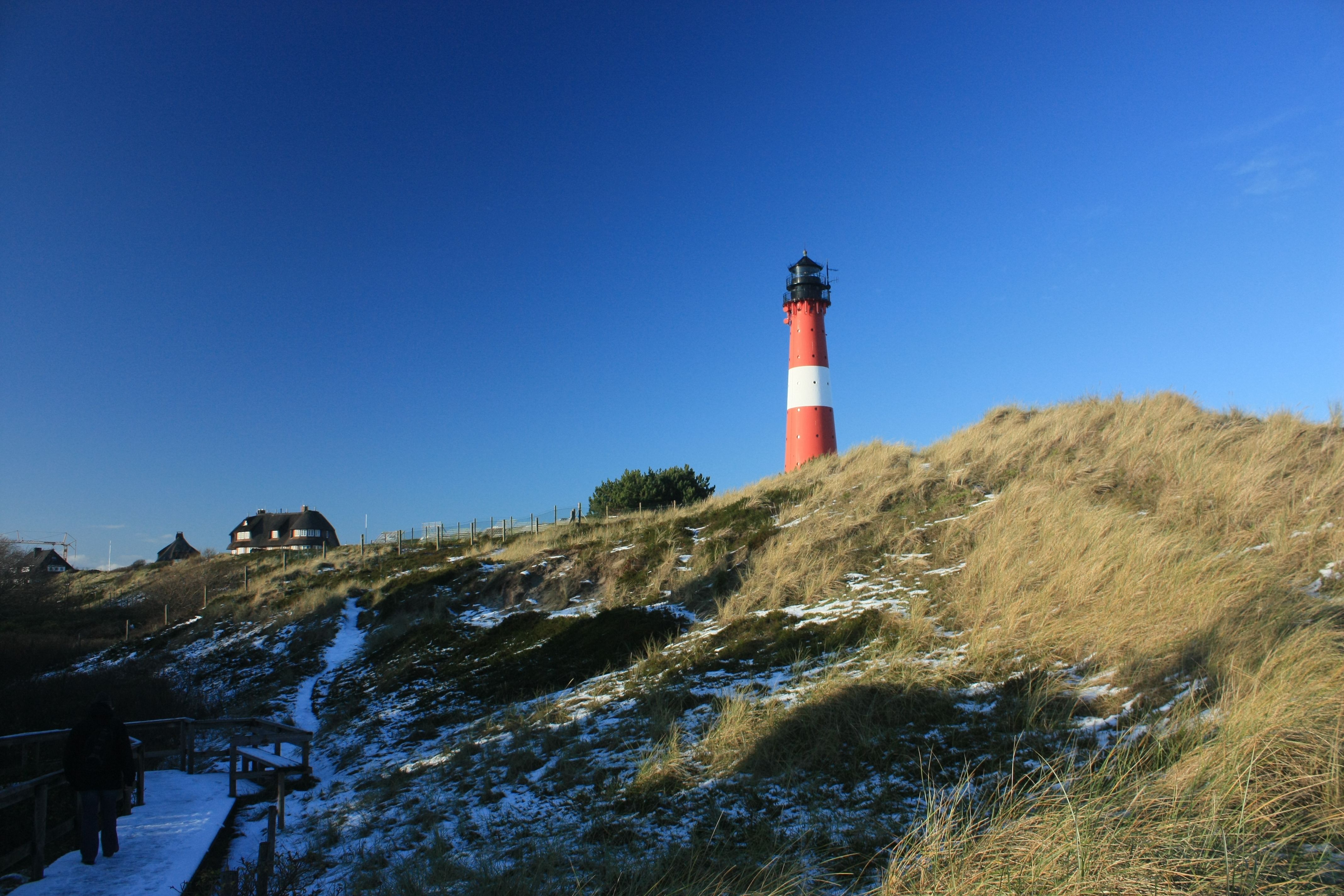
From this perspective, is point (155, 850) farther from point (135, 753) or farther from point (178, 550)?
point (178, 550)

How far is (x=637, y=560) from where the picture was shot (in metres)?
17.2

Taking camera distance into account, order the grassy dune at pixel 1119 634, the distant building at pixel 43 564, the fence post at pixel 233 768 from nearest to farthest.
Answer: the grassy dune at pixel 1119 634 < the fence post at pixel 233 768 < the distant building at pixel 43 564

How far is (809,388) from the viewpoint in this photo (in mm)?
31578

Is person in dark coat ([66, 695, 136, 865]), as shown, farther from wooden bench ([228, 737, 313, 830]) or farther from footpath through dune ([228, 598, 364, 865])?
wooden bench ([228, 737, 313, 830])

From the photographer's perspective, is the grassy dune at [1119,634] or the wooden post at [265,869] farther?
the wooden post at [265,869]

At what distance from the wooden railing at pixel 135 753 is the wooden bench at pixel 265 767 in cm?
3

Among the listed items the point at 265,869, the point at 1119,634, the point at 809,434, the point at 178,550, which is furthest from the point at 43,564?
the point at 1119,634

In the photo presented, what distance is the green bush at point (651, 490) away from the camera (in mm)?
37188

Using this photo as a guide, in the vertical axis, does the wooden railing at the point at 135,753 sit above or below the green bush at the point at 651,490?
below

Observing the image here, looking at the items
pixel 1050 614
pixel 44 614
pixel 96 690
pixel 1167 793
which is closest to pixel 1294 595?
pixel 1050 614

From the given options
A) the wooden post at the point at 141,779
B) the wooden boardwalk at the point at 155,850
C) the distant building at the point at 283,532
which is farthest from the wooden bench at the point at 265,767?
the distant building at the point at 283,532

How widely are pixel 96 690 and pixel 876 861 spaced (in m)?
18.3

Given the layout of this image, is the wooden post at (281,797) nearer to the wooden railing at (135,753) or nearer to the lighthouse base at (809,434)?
the wooden railing at (135,753)

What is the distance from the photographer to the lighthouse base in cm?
3084
